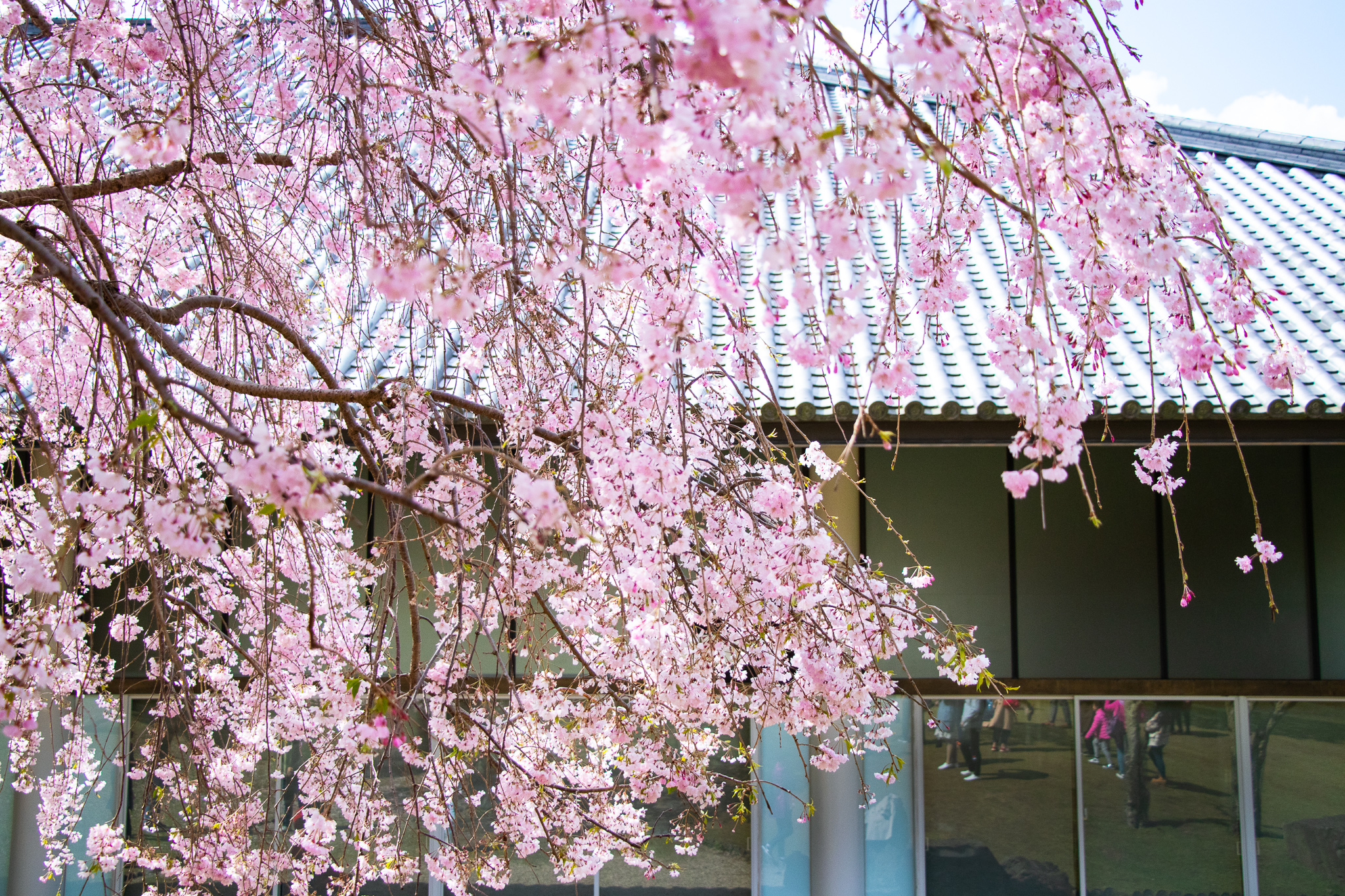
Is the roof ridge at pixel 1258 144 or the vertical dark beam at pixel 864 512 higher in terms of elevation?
the roof ridge at pixel 1258 144

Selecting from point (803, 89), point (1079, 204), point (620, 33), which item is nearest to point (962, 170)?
point (1079, 204)

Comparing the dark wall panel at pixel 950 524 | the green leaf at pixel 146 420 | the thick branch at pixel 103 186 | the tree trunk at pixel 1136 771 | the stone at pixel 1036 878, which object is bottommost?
the stone at pixel 1036 878

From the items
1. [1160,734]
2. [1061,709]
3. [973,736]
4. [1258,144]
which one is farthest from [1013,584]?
[1258,144]

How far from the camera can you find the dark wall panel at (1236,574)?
14.2 feet

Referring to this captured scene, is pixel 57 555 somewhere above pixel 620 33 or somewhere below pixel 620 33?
below

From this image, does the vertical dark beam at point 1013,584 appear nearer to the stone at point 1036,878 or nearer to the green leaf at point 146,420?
the stone at point 1036,878

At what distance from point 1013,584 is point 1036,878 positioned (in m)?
1.44

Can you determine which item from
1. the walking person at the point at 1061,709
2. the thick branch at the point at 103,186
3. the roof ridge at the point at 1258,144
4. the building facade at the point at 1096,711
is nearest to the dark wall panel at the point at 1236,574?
the building facade at the point at 1096,711

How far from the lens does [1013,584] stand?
14.6 ft

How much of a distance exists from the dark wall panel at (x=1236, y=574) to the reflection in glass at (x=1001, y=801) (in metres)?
0.75

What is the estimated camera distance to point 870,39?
1.90m

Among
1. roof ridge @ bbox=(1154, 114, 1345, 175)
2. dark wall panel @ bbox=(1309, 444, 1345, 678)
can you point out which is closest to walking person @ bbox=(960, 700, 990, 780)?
dark wall panel @ bbox=(1309, 444, 1345, 678)

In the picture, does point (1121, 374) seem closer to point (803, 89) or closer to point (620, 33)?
point (803, 89)

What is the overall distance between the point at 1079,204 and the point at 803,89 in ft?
2.10
